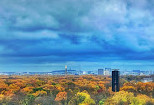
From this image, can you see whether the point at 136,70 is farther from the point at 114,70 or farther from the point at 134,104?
the point at 134,104

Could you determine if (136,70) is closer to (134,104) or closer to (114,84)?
(114,84)

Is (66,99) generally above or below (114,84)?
below

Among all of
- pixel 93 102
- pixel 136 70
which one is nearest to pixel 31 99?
pixel 93 102

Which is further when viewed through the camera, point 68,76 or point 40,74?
point 40,74

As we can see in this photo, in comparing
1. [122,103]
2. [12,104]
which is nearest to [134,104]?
[122,103]

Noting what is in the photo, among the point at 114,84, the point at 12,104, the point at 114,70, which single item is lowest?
the point at 12,104

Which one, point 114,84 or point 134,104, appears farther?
point 114,84

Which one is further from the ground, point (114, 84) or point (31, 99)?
point (114, 84)

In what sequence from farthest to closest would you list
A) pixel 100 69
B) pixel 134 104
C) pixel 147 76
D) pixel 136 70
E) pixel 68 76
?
pixel 68 76 → pixel 100 69 → pixel 147 76 → pixel 136 70 → pixel 134 104

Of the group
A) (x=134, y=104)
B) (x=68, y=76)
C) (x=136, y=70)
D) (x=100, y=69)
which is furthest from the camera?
(x=68, y=76)
